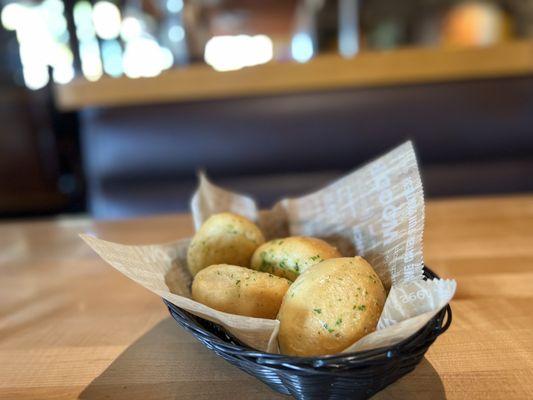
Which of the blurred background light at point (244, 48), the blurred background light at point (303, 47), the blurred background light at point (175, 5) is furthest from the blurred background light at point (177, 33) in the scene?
the blurred background light at point (244, 48)

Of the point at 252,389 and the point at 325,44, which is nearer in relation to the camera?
the point at 252,389

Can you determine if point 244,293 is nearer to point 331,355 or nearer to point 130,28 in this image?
point 331,355

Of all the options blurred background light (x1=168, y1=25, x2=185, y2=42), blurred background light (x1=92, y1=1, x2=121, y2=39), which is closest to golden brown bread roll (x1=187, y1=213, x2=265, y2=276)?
blurred background light (x1=168, y1=25, x2=185, y2=42)

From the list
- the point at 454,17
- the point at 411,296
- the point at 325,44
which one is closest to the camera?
the point at 411,296

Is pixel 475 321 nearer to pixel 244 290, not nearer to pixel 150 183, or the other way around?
pixel 244 290

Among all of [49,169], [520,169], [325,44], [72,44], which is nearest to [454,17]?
[325,44]

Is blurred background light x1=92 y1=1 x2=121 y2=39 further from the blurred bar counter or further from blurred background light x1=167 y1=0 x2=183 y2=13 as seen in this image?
the blurred bar counter
